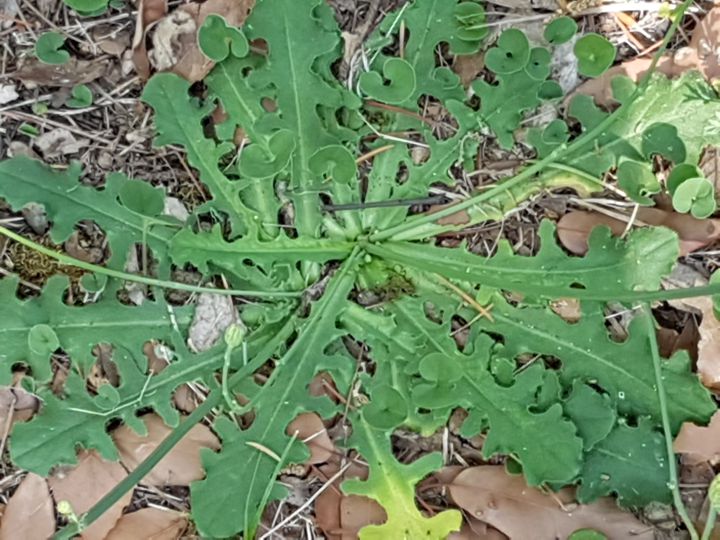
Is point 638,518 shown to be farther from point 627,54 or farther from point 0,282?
point 0,282

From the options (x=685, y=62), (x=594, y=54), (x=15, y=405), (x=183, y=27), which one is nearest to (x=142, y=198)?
(x=183, y=27)

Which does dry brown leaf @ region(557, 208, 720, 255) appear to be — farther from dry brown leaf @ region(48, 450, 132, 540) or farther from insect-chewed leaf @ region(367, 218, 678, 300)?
dry brown leaf @ region(48, 450, 132, 540)

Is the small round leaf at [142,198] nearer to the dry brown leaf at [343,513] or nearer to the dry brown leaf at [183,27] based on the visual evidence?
the dry brown leaf at [183,27]

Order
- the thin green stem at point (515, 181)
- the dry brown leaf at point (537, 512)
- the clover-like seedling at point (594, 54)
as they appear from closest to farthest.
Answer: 1. the thin green stem at point (515, 181)
2. the clover-like seedling at point (594, 54)
3. the dry brown leaf at point (537, 512)

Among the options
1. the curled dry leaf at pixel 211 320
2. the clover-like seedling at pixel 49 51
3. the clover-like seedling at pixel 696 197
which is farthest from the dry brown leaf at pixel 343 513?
the clover-like seedling at pixel 49 51

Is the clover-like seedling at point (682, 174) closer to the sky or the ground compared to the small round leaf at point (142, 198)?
closer to the ground

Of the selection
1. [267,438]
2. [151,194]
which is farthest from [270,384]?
[151,194]

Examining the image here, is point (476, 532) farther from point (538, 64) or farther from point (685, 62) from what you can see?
point (685, 62)
